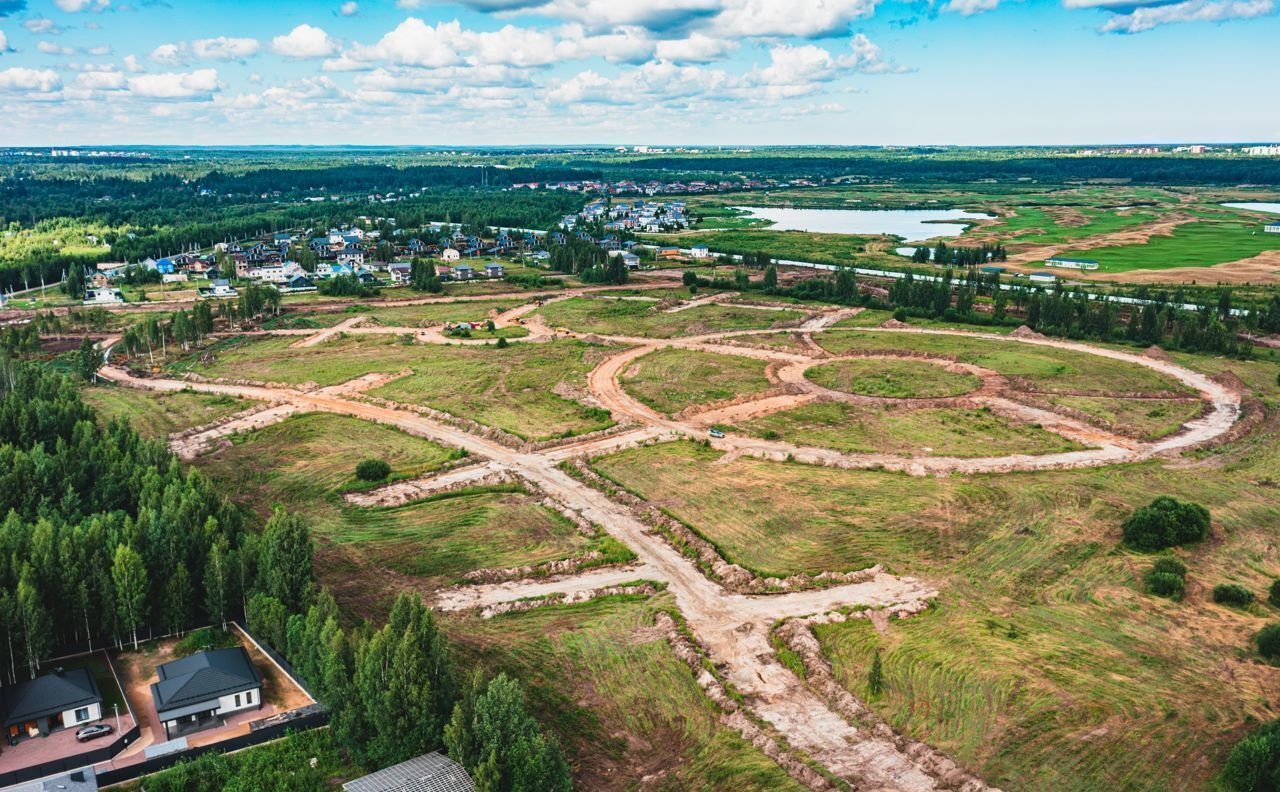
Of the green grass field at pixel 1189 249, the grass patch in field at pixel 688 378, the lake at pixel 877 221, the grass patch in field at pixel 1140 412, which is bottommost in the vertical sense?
the grass patch in field at pixel 1140 412

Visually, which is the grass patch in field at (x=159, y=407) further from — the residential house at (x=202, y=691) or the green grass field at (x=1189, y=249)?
the green grass field at (x=1189, y=249)

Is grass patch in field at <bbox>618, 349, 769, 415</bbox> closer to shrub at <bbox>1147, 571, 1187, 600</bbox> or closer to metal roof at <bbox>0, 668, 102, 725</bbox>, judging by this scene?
shrub at <bbox>1147, 571, 1187, 600</bbox>

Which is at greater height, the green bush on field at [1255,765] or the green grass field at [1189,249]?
the green grass field at [1189,249]

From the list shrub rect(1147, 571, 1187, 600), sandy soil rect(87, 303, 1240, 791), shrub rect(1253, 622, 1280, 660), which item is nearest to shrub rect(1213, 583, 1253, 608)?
shrub rect(1147, 571, 1187, 600)

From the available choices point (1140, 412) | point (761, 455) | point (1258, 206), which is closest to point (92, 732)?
point (761, 455)

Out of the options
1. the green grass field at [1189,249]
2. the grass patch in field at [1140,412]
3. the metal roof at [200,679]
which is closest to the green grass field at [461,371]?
the metal roof at [200,679]

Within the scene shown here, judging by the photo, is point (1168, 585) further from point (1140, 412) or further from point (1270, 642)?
point (1140, 412)

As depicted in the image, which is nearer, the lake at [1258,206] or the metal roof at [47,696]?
the metal roof at [47,696]
